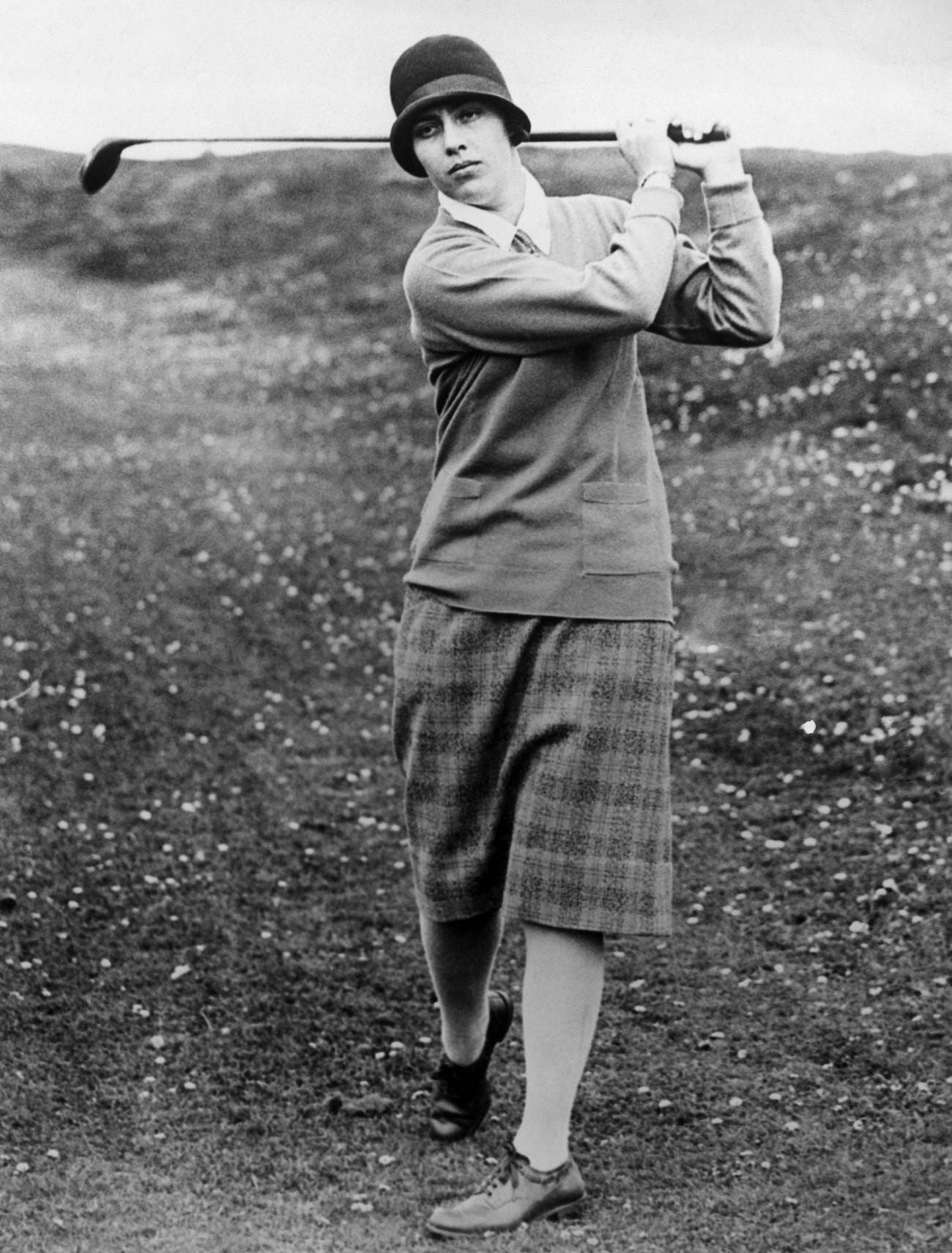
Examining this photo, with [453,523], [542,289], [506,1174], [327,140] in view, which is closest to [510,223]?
[542,289]

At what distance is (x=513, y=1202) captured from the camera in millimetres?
2709

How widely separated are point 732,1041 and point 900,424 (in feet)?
13.8

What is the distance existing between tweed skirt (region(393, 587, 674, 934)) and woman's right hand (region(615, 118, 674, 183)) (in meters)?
0.76

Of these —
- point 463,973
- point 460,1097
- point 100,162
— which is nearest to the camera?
point 463,973

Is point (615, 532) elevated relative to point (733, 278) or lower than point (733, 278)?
lower

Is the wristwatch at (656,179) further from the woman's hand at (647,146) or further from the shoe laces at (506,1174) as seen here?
the shoe laces at (506,1174)

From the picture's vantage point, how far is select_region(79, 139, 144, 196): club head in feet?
12.3

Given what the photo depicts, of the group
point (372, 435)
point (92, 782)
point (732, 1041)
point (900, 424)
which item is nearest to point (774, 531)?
point (900, 424)

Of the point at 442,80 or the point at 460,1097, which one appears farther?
the point at 460,1097

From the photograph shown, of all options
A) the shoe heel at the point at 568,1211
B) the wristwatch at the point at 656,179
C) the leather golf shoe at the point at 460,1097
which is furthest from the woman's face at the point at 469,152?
the shoe heel at the point at 568,1211

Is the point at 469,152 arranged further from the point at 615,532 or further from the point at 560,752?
the point at 560,752

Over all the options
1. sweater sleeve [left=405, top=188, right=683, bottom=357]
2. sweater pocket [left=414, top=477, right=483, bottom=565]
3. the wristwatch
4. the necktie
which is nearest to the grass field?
sweater pocket [left=414, top=477, right=483, bottom=565]

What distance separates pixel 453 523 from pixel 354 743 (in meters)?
2.90

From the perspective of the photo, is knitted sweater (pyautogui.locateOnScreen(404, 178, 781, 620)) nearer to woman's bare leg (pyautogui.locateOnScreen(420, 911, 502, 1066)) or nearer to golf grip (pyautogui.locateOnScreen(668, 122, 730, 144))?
golf grip (pyautogui.locateOnScreen(668, 122, 730, 144))
